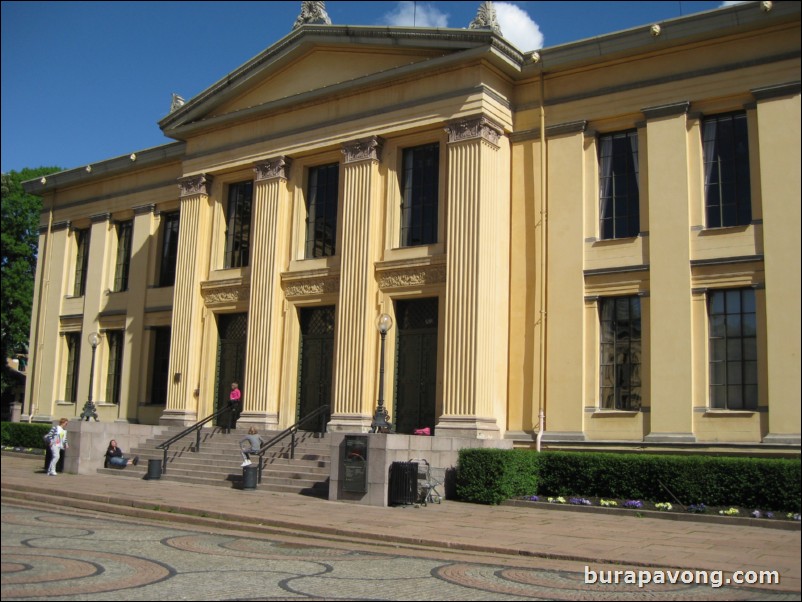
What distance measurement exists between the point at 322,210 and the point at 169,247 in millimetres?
8601

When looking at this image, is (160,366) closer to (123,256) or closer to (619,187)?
(123,256)

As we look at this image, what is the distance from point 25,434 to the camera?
31.3 meters

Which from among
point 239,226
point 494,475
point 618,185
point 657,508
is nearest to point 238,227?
point 239,226

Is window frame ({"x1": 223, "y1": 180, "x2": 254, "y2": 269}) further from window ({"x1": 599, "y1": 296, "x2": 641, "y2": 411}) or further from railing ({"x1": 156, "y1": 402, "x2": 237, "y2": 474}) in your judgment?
window ({"x1": 599, "y1": 296, "x2": 641, "y2": 411})

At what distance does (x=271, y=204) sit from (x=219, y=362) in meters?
5.78

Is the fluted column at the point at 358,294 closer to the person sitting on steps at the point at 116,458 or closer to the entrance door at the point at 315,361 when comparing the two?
the entrance door at the point at 315,361

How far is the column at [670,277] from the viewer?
20.5 metres

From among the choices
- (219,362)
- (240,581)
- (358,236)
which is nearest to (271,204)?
(358,236)

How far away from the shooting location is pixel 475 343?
72.6 feet

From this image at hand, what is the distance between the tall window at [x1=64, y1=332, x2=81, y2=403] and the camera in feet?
115

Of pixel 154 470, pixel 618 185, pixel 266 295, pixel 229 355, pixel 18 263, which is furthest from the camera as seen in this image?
pixel 229 355

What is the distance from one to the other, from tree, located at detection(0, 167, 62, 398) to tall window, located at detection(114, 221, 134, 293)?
3.19 m

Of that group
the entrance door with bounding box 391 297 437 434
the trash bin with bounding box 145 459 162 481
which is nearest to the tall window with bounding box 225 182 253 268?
the entrance door with bounding box 391 297 437 434

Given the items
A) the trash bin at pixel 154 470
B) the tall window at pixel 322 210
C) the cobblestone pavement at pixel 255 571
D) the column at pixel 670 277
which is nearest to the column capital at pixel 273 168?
the tall window at pixel 322 210
